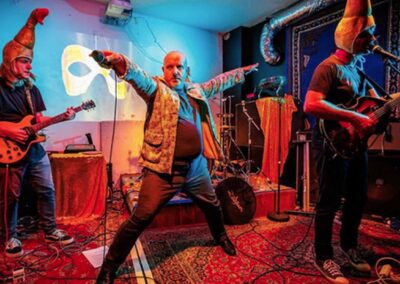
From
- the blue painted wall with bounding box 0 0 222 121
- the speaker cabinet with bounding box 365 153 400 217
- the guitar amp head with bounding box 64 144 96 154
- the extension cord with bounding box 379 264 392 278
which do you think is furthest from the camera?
the blue painted wall with bounding box 0 0 222 121

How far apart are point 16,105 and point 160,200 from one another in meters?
1.68

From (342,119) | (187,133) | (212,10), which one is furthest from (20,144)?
(212,10)

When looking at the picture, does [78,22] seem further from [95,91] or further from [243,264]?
[243,264]

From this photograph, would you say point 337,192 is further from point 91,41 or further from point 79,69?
point 91,41

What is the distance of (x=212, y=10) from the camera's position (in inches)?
170

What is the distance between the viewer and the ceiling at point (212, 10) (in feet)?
13.3

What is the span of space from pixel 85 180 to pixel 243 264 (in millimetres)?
2059

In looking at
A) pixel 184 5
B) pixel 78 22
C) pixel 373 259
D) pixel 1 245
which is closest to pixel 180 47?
pixel 184 5

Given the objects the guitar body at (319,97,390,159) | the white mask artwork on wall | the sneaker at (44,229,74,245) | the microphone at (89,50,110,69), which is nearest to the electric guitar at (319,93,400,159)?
the guitar body at (319,97,390,159)

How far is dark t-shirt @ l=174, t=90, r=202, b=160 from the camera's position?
184cm

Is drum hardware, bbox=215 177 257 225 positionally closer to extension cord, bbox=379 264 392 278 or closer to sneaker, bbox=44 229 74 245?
extension cord, bbox=379 264 392 278

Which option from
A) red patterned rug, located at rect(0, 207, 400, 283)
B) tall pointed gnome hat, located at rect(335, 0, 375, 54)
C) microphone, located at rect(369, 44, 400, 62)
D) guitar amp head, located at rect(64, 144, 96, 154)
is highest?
tall pointed gnome hat, located at rect(335, 0, 375, 54)

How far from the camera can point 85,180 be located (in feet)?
10.1

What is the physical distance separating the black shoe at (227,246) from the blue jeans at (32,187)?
159 centimetres
